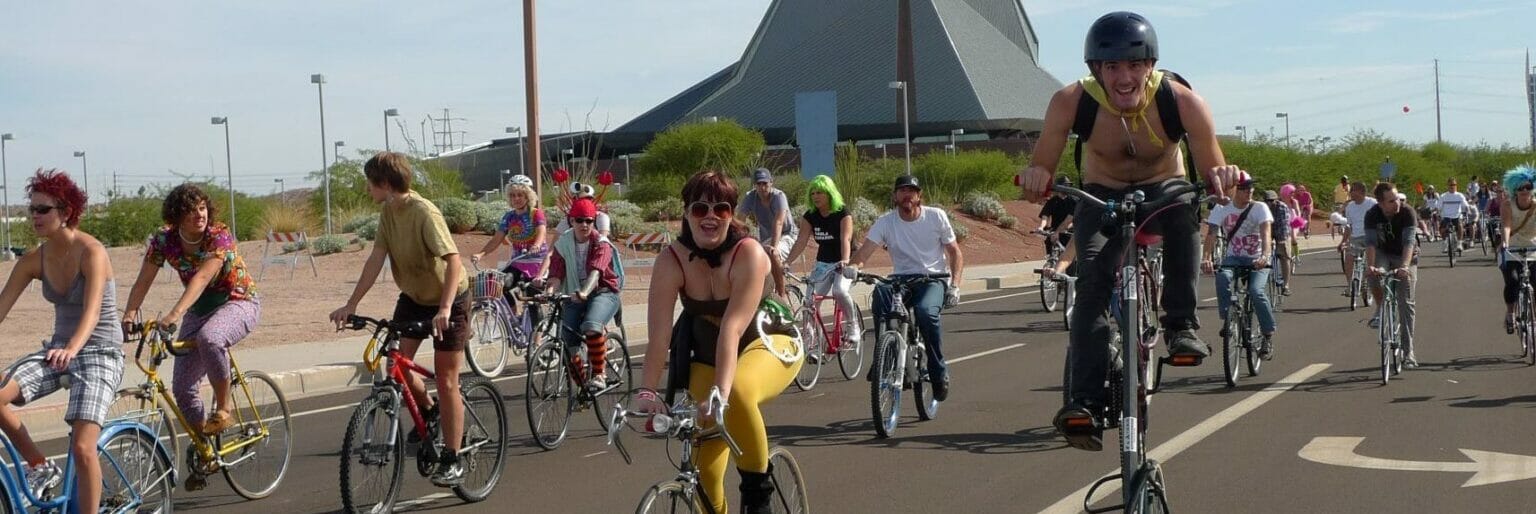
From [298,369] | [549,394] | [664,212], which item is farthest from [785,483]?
[664,212]

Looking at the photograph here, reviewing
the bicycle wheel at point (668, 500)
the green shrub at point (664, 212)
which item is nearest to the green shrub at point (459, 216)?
the green shrub at point (664, 212)

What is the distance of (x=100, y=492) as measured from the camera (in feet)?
22.5

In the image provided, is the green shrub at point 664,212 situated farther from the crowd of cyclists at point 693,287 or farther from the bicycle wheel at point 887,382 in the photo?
→ the crowd of cyclists at point 693,287

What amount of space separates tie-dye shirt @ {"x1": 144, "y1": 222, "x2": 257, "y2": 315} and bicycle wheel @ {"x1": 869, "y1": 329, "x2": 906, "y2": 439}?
370 cm

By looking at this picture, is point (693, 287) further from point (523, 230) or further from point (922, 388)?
point (523, 230)

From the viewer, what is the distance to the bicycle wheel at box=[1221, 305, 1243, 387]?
1261 cm

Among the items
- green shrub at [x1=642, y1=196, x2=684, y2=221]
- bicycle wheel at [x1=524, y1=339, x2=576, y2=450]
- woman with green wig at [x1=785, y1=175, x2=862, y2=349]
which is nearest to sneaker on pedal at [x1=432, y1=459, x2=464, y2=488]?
bicycle wheel at [x1=524, y1=339, x2=576, y2=450]

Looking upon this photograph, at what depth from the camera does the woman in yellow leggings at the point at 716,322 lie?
5.54 metres

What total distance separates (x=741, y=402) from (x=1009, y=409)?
638 centimetres

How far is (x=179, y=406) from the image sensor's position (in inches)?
326

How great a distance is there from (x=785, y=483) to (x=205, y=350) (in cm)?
356

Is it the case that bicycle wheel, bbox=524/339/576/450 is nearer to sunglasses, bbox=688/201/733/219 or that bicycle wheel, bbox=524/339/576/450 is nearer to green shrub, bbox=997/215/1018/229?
sunglasses, bbox=688/201/733/219

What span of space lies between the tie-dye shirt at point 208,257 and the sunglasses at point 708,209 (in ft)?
11.6

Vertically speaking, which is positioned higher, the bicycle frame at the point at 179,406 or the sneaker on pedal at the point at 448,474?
the bicycle frame at the point at 179,406
